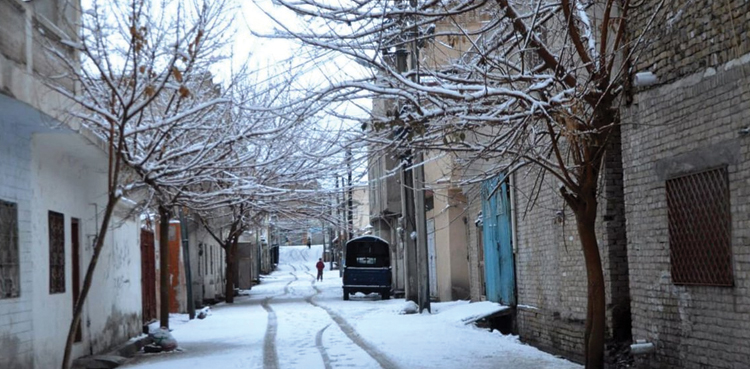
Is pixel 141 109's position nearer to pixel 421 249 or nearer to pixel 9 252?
pixel 9 252

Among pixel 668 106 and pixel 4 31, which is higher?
pixel 4 31

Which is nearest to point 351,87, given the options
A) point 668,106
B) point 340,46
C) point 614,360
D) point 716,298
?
point 340,46

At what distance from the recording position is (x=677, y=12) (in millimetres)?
10555

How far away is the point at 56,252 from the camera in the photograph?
49.8 feet

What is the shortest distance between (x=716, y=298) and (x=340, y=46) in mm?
4835

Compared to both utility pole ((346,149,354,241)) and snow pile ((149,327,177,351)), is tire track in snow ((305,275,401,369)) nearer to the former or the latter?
snow pile ((149,327,177,351))

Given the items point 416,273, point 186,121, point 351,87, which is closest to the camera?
point 351,87

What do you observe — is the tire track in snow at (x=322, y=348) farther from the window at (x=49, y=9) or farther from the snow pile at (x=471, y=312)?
the window at (x=49, y=9)

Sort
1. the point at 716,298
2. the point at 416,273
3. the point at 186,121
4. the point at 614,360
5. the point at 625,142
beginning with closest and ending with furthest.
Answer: the point at 716,298
the point at 625,142
the point at 614,360
the point at 186,121
the point at 416,273

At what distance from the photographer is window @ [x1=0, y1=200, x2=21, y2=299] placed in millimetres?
12211

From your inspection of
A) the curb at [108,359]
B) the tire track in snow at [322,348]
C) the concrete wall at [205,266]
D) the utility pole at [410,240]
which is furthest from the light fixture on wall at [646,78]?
the concrete wall at [205,266]

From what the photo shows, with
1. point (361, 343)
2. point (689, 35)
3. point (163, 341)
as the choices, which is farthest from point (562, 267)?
point (163, 341)

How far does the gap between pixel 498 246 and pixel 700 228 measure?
11456mm

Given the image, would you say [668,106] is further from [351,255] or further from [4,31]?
[351,255]
